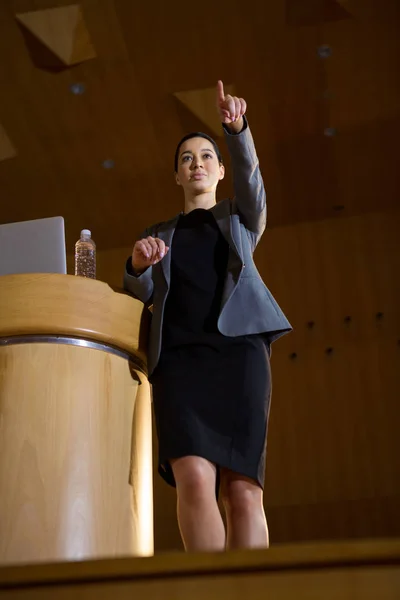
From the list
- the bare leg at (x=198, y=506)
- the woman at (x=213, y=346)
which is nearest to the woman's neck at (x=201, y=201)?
the woman at (x=213, y=346)

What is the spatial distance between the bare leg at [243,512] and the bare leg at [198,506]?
0.04m

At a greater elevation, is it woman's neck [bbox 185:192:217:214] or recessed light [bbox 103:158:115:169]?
recessed light [bbox 103:158:115:169]

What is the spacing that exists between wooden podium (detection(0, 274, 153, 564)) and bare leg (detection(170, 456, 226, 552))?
0.52 ft

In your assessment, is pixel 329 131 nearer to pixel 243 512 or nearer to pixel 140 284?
pixel 140 284

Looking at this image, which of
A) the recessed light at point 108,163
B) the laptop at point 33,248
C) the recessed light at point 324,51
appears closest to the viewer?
the laptop at point 33,248

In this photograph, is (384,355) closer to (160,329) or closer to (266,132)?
(266,132)

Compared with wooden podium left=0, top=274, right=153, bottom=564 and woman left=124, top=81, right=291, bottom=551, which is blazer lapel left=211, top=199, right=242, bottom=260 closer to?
woman left=124, top=81, right=291, bottom=551

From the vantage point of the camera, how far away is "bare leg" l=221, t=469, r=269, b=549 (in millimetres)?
1368

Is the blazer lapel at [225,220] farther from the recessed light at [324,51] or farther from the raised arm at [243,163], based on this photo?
the recessed light at [324,51]

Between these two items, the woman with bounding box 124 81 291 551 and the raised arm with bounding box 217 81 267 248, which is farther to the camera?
the raised arm with bounding box 217 81 267 248

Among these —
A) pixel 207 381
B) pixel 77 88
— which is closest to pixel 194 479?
pixel 207 381

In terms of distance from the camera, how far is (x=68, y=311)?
150 cm

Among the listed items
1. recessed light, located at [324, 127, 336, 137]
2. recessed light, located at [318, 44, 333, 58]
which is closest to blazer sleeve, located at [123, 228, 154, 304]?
recessed light, located at [318, 44, 333, 58]

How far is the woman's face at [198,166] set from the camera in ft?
5.57
